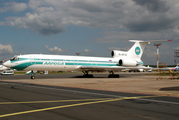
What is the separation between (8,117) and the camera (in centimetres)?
630

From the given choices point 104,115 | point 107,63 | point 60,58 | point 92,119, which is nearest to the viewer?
point 92,119

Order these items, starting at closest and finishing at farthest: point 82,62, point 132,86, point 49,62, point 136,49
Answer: point 132,86 < point 49,62 < point 82,62 < point 136,49

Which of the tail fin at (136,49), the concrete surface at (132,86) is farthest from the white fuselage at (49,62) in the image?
the tail fin at (136,49)

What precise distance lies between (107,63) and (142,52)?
966 centimetres

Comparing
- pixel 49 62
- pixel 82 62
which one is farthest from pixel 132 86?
pixel 82 62

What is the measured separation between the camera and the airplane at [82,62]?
30438 millimetres

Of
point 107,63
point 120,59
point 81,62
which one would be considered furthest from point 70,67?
point 120,59

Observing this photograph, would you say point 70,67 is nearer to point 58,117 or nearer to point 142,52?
point 142,52

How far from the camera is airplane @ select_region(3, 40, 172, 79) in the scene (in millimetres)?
30438

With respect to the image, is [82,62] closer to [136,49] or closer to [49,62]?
[49,62]

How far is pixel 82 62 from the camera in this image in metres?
36.5

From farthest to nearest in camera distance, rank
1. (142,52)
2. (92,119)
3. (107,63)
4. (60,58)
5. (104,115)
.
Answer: (142,52), (107,63), (60,58), (104,115), (92,119)

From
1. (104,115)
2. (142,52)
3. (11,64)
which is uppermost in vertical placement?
(142,52)

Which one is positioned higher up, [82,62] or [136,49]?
[136,49]
